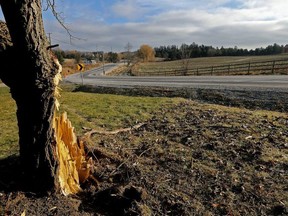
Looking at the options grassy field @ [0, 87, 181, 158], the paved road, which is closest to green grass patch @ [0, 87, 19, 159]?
grassy field @ [0, 87, 181, 158]

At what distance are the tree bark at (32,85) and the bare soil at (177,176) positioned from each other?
15.5 inches

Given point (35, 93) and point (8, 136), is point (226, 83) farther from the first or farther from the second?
point (35, 93)

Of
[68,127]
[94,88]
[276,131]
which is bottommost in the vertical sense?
[94,88]

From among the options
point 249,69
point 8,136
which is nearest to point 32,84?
point 8,136

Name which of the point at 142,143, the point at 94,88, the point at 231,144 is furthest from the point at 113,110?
the point at 94,88

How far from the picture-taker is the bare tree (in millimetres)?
3453

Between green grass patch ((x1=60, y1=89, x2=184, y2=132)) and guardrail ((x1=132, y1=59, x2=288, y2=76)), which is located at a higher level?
green grass patch ((x1=60, y1=89, x2=184, y2=132))

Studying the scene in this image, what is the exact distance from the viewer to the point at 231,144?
5895mm

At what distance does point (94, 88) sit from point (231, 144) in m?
16.4

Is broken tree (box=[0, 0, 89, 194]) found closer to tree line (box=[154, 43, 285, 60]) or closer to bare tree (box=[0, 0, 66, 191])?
bare tree (box=[0, 0, 66, 191])

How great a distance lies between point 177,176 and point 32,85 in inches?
96.0

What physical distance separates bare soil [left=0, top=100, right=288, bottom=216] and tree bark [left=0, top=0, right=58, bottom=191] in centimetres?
39

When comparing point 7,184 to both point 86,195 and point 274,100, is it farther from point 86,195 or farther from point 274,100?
point 274,100

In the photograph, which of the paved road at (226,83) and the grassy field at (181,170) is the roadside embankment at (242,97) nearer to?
the paved road at (226,83)
